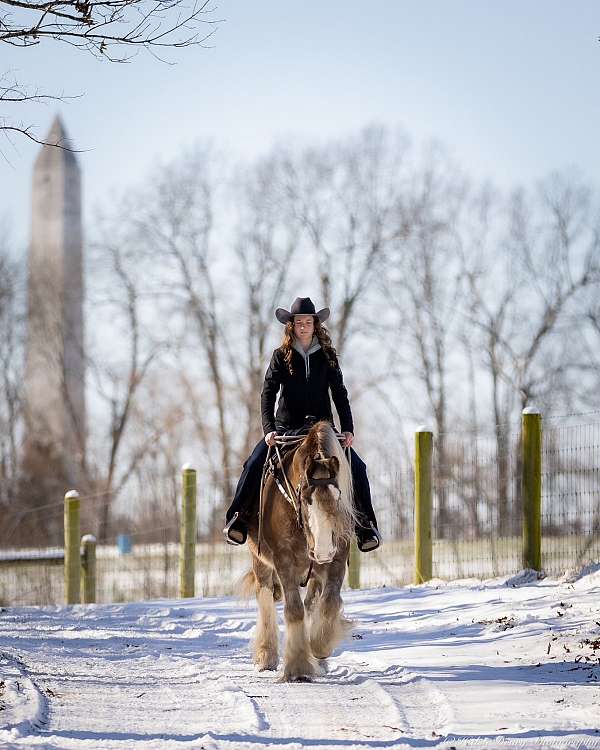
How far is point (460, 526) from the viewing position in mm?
13570

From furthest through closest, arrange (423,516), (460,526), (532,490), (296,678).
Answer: (460,526)
(423,516)
(532,490)
(296,678)

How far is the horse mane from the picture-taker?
Result: 288 inches

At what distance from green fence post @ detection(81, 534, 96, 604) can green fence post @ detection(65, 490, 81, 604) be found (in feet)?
0.30

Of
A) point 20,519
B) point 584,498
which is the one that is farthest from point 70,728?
point 20,519

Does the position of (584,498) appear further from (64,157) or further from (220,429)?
(64,157)

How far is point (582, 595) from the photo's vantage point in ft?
32.8

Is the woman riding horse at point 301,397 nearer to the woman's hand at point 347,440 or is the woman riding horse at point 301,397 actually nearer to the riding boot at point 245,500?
the riding boot at point 245,500

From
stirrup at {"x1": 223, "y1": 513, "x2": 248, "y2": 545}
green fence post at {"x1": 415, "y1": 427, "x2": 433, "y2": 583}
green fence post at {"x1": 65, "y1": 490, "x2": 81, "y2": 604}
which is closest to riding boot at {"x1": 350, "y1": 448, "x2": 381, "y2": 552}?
stirrup at {"x1": 223, "y1": 513, "x2": 248, "y2": 545}

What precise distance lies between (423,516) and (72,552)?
220 inches

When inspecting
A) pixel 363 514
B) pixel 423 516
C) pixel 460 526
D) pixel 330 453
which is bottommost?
pixel 460 526

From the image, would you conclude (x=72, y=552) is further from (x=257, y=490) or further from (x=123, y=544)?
(x=257, y=490)

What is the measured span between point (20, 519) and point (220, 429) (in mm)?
10124

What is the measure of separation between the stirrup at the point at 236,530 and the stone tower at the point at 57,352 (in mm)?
27868

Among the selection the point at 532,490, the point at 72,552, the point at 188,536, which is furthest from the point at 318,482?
the point at 72,552
